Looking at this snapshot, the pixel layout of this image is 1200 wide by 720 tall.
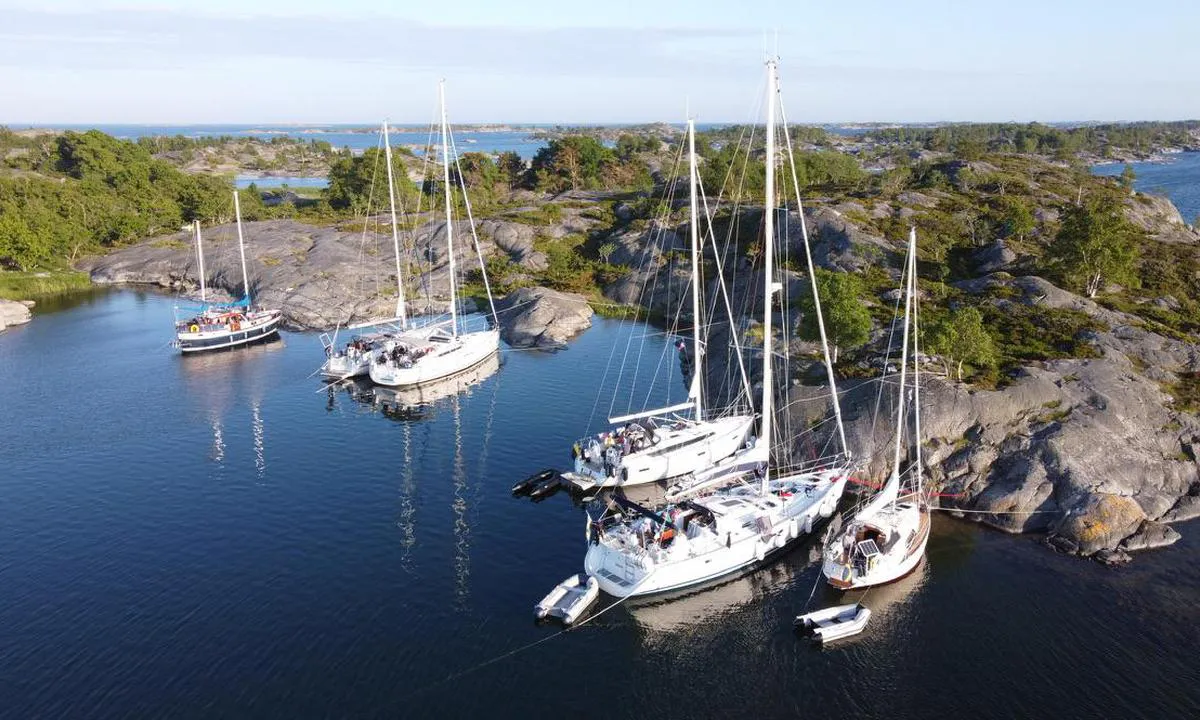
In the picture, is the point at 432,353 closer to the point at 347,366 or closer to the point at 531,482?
the point at 347,366

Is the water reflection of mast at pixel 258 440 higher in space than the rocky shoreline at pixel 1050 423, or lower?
lower

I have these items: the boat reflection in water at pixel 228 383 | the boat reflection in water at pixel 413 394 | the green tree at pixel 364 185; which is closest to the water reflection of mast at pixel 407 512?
the boat reflection in water at pixel 413 394

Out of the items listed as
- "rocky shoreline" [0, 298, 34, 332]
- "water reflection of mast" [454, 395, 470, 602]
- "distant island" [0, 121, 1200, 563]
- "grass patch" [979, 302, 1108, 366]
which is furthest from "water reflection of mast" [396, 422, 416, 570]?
"rocky shoreline" [0, 298, 34, 332]

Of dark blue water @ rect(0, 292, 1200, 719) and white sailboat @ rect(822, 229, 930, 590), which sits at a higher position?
white sailboat @ rect(822, 229, 930, 590)

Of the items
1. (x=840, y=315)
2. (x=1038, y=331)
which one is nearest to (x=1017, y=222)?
(x=1038, y=331)

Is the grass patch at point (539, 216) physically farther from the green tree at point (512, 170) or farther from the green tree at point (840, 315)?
the green tree at point (840, 315)

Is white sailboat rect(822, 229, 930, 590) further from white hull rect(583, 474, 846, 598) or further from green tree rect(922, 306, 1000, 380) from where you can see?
green tree rect(922, 306, 1000, 380)
